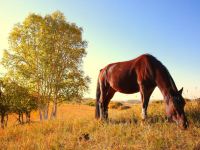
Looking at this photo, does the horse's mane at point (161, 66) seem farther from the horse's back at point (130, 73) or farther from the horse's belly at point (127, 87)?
the horse's belly at point (127, 87)

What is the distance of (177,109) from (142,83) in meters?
2.19

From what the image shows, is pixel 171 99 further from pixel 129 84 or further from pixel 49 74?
pixel 49 74

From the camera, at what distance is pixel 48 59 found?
33.5 m

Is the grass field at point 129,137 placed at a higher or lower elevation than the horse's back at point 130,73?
lower

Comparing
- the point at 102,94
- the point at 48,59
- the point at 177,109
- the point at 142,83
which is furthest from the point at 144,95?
the point at 48,59

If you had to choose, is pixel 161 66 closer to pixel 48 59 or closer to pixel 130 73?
pixel 130 73

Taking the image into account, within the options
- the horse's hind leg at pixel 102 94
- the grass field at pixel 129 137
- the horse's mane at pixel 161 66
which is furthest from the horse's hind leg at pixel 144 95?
the horse's hind leg at pixel 102 94

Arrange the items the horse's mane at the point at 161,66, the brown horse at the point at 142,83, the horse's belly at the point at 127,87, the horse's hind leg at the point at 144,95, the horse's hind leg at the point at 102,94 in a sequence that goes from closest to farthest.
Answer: the brown horse at the point at 142,83 → the horse's mane at the point at 161,66 → the horse's hind leg at the point at 144,95 → the horse's belly at the point at 127,87 → the horse's hind leg at the point at 102,94

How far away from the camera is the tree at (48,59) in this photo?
33.8 metres

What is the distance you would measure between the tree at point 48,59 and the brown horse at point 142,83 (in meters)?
20.2

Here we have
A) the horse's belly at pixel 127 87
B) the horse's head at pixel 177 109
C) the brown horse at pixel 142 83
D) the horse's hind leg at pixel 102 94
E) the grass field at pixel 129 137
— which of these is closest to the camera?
the grass field at pixel 129 137

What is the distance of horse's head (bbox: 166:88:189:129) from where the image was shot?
8.87 meters

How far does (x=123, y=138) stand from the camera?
885cm

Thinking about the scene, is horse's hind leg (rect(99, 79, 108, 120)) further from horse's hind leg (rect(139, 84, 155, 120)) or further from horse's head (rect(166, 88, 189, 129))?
horse's head (rect(166, 88, 189, 129))
